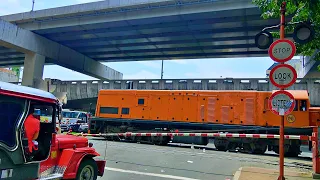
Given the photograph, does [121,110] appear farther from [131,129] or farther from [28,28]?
[28,28]

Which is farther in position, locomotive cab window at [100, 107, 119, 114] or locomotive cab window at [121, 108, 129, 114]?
locomotive cab window at [100, 107, 119, 114]

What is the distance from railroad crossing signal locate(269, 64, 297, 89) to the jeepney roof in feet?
15.7

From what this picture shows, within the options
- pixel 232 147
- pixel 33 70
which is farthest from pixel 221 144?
pixel 33 70

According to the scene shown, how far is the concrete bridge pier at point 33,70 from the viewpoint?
116ft

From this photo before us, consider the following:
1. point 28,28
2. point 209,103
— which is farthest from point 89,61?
point 209,103

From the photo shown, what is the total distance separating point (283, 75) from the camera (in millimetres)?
6180

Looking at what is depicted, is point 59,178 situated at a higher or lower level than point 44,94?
lower

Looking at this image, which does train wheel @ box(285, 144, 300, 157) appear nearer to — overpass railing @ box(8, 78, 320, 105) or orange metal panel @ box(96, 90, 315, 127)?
orange metal panel @ box(96, 90, 315, 127)

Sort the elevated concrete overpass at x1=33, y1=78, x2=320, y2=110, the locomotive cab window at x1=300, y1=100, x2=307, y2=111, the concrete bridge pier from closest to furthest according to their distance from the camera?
1. the locomotive cab window at x1=300, y1=100, x2=307, y2=111
2. the elevated concrete overpass at x1=33, y1=78, x2=320, y2=110
3. the concrete bridge pier

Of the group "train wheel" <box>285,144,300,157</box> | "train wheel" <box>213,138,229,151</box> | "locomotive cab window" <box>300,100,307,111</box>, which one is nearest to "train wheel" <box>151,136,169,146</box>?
"train wheel" <box>213,138,229,151</box>

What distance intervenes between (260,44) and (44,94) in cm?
531

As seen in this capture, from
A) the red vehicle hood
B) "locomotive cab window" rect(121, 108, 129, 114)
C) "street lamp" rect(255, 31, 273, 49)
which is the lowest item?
the red vehicle hood

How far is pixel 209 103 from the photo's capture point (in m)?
17.8

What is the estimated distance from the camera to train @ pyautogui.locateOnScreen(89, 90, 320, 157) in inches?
604
